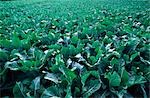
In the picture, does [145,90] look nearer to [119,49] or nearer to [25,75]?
[119,49]

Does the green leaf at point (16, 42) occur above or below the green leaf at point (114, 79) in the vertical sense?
above

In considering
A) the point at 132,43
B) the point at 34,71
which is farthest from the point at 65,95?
the point at 132,43

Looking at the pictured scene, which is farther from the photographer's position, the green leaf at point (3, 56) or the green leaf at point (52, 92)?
the green leaf at point (3, 56)

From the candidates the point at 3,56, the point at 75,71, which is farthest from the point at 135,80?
the point at 3,56

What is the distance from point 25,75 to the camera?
2738 millimetres

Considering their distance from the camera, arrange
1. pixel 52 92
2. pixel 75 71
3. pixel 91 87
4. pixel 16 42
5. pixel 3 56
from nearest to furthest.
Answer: pixel 52 92
pixel 91 87
pixel 75 71
pixel 3 56
pixel 16 42

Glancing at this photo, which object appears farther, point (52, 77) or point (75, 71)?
point (75, 71)

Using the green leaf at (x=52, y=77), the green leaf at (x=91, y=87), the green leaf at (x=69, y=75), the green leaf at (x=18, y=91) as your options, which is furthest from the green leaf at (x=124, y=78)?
the green leaf at (x=18, y=91)

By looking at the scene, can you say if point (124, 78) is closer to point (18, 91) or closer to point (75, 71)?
point (75, 71)

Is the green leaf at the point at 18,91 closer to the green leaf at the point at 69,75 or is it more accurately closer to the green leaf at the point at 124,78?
the green leaf at the point at 69,75

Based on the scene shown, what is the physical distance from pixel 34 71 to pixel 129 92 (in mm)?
1001

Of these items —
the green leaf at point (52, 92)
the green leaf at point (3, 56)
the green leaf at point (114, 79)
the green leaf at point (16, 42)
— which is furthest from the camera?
the green leaf at point (16, 42)

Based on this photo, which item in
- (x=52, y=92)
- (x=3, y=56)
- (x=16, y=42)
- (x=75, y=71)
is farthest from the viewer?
(x=16, y=42)

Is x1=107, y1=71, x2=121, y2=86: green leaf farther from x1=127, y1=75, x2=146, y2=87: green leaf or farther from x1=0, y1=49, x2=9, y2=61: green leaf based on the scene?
x1=0, y1=49, x2=9, y2=61: green leaf
